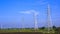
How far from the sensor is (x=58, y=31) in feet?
61.3

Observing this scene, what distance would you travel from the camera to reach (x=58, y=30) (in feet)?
61.3

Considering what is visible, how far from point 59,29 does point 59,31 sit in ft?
0.80

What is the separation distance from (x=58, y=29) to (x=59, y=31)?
0.23 metres

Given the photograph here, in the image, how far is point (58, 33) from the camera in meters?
18.6

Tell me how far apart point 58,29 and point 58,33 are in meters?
0.42

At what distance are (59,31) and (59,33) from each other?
0.71 feet

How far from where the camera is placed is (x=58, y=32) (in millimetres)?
18641

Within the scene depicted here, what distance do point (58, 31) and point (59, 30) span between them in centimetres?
19

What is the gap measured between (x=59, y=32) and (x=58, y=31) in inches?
6.6

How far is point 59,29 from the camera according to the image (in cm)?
1848

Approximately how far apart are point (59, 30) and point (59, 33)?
0.31 metres

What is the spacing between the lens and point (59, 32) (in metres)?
18.6

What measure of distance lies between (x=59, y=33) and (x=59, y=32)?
0.11m

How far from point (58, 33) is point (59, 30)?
1.13 feet
